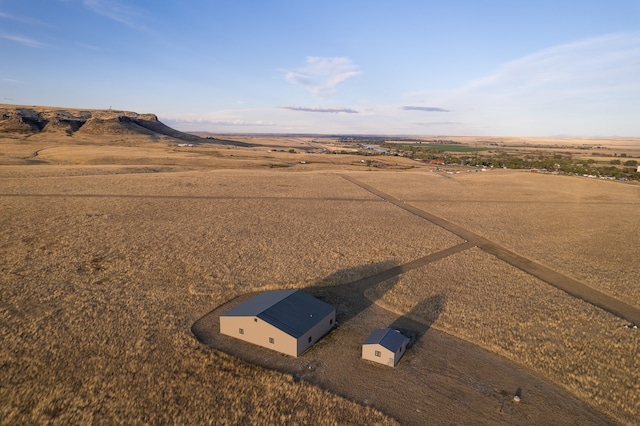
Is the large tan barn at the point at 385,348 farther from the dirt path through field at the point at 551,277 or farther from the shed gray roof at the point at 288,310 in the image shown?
the dirt path through field at the point at 551,277

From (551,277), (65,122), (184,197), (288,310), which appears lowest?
(551,277)

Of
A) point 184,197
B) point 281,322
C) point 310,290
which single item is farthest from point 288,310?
point 184,197

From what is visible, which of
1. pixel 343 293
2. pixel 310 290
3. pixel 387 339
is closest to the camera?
pixel 387 339

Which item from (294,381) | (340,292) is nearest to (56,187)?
(340,292)

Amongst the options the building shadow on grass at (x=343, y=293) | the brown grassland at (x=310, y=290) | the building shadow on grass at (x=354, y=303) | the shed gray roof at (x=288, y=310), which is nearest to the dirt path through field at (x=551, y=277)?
the brown grassland at (x=310, y=290)

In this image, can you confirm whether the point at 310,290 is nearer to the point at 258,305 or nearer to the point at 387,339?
the point at 258,305

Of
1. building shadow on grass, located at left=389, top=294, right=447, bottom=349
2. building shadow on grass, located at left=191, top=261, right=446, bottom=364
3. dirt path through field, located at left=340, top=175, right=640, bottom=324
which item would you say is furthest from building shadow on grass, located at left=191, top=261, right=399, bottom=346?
dirt path through field, located at left=340, top=175, right=640, bottom=324
